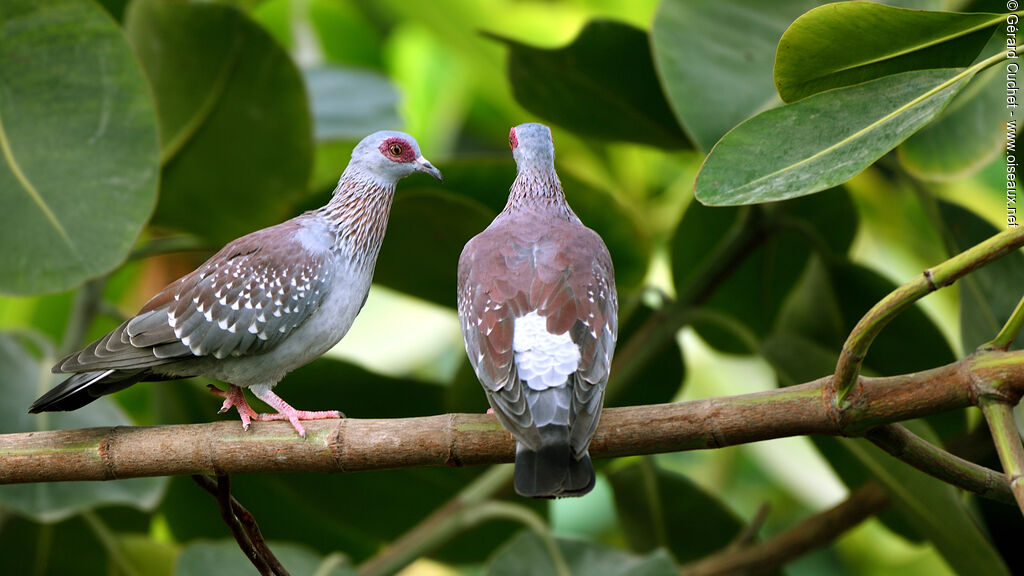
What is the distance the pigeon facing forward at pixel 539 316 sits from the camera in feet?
4.19

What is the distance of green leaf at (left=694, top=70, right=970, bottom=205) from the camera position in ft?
3.76

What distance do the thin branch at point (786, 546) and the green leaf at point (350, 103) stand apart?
4.82 ft

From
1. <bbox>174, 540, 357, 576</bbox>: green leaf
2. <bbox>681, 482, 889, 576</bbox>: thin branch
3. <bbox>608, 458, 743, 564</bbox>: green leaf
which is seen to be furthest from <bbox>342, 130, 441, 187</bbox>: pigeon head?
<bbox>681, 482, 889, 576</bbox>: thin branch

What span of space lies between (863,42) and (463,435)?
0.76 m

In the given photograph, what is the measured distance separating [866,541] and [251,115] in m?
2.46

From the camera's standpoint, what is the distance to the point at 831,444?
6.78 feet

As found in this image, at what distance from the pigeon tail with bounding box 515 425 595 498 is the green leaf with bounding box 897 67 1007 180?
106 centimetres

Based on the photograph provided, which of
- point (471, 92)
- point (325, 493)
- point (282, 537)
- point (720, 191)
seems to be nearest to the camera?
point (720, 191)

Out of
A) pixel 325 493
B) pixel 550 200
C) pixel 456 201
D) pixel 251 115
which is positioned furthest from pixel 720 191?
pixel 325 493

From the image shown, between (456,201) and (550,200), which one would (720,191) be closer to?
(550,200)

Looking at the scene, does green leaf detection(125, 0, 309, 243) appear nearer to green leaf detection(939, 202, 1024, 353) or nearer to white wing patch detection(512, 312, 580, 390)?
white wing patch detection(512, 312, 580, 390)

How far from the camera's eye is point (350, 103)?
2877mm

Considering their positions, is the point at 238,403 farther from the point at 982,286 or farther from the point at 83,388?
the point at 982,286

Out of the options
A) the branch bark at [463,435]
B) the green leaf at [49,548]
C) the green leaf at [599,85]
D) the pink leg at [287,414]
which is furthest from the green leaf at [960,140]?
the green leaf at [49,548]
